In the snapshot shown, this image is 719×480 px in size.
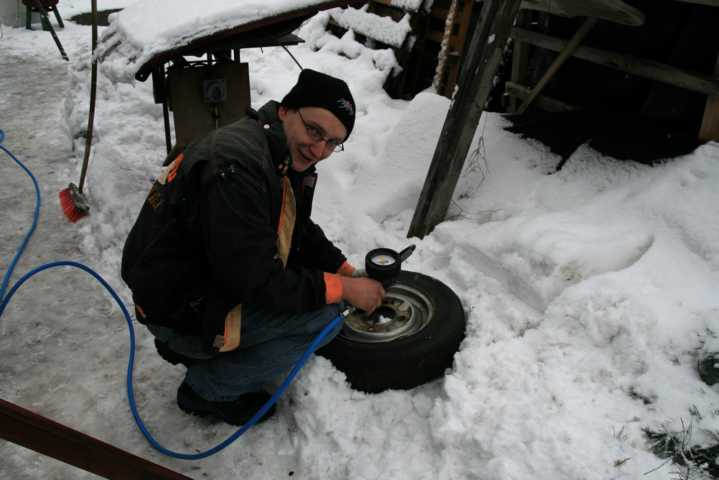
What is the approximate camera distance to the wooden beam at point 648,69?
2.63m

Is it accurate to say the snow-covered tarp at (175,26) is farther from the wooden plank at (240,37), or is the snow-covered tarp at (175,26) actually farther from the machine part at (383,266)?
the machine part at (383,266)

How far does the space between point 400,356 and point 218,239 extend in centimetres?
94

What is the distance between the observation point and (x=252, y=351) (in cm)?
203

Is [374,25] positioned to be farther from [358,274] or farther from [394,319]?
[394,319]

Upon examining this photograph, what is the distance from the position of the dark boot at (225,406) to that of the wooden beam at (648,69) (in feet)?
9.09

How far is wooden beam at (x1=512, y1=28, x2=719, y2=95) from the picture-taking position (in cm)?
263

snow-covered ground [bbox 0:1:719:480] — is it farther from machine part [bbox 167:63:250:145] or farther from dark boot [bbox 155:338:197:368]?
machine part [bbox 167:63:250:145]

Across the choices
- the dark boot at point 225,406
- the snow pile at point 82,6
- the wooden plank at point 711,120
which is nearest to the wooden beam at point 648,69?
the wooden plank at point 711,120

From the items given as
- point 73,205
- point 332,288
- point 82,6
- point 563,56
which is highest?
point 563,56

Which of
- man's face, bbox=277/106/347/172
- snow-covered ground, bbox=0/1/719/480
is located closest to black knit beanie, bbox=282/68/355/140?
man's face, bbox=277/106/347/172

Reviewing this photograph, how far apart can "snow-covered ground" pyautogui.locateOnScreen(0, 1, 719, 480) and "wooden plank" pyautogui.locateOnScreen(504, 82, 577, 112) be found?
430mm

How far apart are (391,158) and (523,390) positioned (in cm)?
205

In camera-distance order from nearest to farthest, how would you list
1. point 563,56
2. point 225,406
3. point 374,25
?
point 225,406
point 563,56
point 374,25

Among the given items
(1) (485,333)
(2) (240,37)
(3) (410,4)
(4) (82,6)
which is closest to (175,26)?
(2) (240,37)
